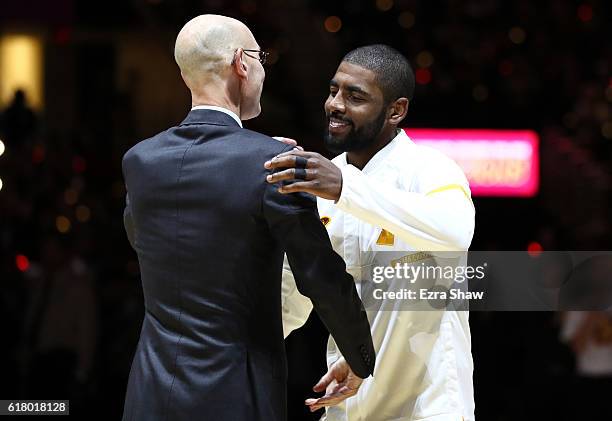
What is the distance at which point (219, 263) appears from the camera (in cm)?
297

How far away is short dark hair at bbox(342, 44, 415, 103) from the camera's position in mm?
3627

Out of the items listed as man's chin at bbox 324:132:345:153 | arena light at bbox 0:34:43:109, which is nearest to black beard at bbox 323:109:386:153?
man's chin at bbox 324:132:345:153

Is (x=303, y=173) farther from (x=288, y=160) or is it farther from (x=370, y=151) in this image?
(x=370, y=151)

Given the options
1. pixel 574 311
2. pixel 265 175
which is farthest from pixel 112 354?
pixel 265 175

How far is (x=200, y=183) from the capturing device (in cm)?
298

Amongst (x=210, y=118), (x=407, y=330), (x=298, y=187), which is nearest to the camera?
(x=298, y=187)

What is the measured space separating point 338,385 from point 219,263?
634 mm

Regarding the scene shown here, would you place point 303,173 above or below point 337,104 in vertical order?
below

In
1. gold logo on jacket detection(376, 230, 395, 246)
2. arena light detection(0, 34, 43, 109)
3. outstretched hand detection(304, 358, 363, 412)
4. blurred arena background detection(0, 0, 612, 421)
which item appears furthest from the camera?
arena light detection(0, 34, 43, 109)

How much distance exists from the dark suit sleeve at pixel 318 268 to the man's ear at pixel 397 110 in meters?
0.80

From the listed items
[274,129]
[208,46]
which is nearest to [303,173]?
[208,46]

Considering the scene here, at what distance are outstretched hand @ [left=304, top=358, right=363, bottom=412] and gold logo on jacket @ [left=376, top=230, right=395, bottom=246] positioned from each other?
0.39 meters

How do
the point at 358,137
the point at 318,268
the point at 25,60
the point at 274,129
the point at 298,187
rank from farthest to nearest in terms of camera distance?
1. the point at 25,60
2. the point at 274,129
3. the point at 358,137
4. the point at 318,268
5. the point at 298,187

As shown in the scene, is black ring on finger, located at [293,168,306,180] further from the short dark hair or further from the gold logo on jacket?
the short dark hair
